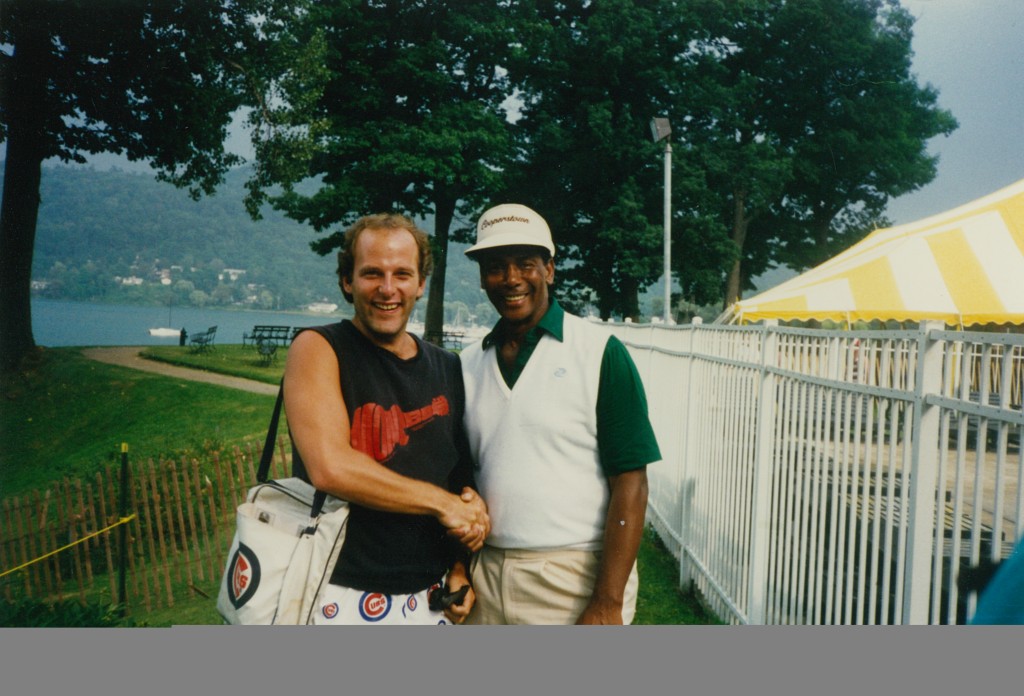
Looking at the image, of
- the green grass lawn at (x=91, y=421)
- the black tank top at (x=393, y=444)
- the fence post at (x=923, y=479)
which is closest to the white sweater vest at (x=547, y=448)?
the black tank top at (x=393, y=444)

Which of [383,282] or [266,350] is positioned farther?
[266,350]

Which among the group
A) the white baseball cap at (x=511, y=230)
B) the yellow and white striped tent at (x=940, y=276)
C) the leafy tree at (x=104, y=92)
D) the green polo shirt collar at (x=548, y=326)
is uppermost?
the leafy tree at (x=104, y=92)

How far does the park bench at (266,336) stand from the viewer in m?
11.0

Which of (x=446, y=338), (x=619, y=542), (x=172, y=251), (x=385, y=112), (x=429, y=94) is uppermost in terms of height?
(x=429, y=94)

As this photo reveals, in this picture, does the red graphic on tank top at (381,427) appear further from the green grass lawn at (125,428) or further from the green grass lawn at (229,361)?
the green grass lawn at (229,361)

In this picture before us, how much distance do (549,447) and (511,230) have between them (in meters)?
0.59

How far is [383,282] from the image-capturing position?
1723 millimetres

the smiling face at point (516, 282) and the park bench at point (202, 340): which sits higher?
the smiling face at point (516, 282)

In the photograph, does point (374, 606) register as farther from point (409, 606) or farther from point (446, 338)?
point (446, 338)

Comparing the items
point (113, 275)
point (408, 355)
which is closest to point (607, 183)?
point (113, 275)

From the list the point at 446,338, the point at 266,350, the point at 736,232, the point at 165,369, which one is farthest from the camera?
the point at 736,232

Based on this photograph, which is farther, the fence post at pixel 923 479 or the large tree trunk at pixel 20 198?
the large tree trunk at pixel 20 198

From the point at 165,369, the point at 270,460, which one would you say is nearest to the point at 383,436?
the point at 270,460

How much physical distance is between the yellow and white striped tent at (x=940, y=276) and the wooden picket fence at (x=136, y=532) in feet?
16.7
